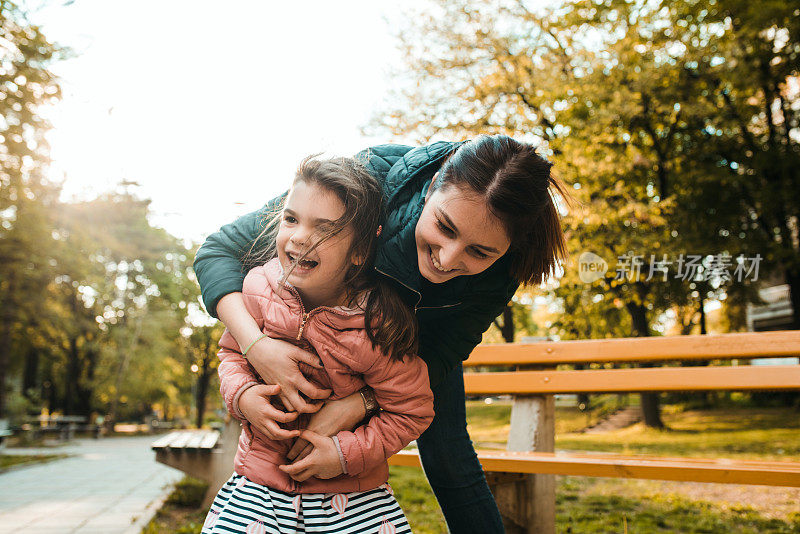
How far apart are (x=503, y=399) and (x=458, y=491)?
3.59 feet

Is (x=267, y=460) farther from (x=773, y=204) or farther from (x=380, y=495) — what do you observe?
(x=773, y=204)

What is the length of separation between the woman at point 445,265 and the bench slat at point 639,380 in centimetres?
92

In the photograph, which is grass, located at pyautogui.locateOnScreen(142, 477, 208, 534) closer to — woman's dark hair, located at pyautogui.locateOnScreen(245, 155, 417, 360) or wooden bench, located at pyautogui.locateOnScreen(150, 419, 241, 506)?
wooden bench, located at pyautogui.locateOnScreen(150, 419, 241, 506)

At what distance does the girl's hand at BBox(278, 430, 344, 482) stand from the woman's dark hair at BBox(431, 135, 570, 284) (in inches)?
26.8

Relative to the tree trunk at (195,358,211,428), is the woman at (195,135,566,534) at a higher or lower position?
higher

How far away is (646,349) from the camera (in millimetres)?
2592

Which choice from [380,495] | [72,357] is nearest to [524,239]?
[380,495]

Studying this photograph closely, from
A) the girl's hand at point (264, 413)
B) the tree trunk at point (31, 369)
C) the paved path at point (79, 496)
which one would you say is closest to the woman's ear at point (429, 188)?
the girl's hand at point (264, 413)

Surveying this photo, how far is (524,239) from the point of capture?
62.8 inches

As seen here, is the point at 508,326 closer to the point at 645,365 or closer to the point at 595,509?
the point at 645,365

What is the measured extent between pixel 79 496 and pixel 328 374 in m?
5.61

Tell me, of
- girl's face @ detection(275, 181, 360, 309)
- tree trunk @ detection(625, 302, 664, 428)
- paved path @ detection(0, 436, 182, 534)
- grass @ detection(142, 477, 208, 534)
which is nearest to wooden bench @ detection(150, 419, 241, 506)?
grass @ detection(142, 477, 208, 534)

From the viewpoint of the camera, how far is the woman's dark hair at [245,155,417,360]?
146 cm

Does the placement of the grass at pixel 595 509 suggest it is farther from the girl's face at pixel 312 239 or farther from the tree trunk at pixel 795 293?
the tree trunk at pixel 795 293
